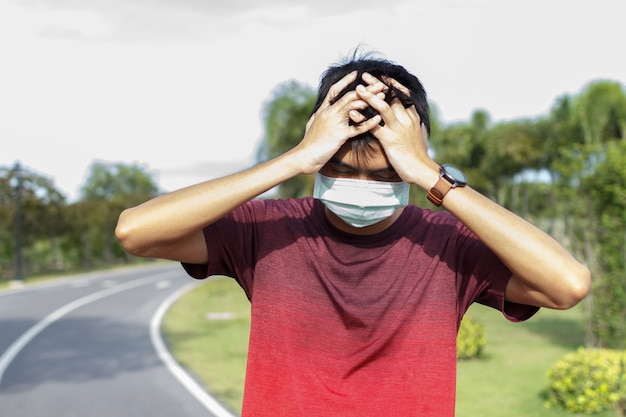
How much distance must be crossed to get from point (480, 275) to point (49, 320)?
53.2 ft

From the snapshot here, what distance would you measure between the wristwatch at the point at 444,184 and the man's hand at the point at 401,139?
0.06 ft

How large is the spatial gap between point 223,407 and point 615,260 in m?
6.07

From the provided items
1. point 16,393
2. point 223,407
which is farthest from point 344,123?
point 16,393

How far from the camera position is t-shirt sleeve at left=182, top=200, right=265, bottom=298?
206 centimetres

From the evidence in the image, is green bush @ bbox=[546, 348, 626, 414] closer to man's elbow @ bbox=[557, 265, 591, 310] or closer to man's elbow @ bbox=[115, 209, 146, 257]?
man's elbow @ bbox=[557, 265, 591, 310]

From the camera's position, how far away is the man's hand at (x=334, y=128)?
1864 mm

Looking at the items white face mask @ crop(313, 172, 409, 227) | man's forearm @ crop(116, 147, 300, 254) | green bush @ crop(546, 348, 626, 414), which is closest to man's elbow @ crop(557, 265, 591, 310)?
white face mask @ crop(313, 172, 409, 227)

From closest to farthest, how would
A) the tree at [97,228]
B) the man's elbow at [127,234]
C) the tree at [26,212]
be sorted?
1. the man's elbow at [127,234]
2. the tree at [26,212]
3. the tree at [97,228]

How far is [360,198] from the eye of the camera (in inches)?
75.9

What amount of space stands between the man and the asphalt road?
245 inches

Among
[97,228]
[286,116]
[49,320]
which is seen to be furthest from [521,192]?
[49,320]

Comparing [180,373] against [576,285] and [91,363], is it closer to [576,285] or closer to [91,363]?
[91,363]

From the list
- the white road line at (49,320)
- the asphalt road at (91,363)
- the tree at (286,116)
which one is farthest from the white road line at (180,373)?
the tree at (286,116)

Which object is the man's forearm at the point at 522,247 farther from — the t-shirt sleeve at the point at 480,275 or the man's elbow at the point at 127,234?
the man's elbow at the point at 127,234
